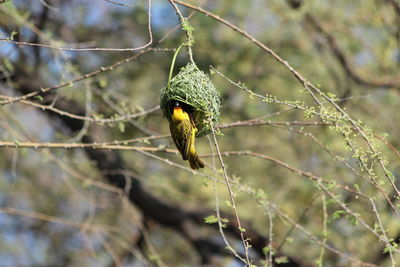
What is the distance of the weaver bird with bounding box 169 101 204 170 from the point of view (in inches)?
95.9

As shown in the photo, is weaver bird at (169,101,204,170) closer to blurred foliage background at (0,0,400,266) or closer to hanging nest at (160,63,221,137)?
hanging nest at (160,63,221,137)

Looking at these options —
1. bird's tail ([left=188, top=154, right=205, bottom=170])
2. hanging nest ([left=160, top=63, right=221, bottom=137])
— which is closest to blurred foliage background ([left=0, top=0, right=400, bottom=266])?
bird's tail ([left=188, top=154, right=205, bottom=170])

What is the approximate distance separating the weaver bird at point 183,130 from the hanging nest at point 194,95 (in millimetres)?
35

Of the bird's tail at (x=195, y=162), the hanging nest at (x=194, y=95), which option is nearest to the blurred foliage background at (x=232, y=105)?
the bird's tail at (x=195, y=162)

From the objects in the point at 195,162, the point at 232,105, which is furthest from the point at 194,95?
the point at 232,105

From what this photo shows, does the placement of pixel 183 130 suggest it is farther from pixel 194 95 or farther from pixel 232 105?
pixel 232 105

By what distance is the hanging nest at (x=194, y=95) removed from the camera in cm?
249

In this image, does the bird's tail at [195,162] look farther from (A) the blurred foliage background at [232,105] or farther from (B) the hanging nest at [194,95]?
(A) the blurred foliage background at [232,105]

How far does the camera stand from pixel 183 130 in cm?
Result: 244

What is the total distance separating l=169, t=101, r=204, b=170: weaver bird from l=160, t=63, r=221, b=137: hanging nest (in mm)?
35

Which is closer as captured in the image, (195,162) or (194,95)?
(194,95)

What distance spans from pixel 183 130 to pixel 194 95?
17 centimetres

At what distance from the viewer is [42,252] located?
8953 mm

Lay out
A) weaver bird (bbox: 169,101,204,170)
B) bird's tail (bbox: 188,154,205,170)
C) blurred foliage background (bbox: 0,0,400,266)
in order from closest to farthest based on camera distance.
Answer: weaver bird (bbox: 169,101,204,170) < bird's tail (bbox: 188,154,205,170) < blurred foliage background (bbox: 0,0,400,266)
